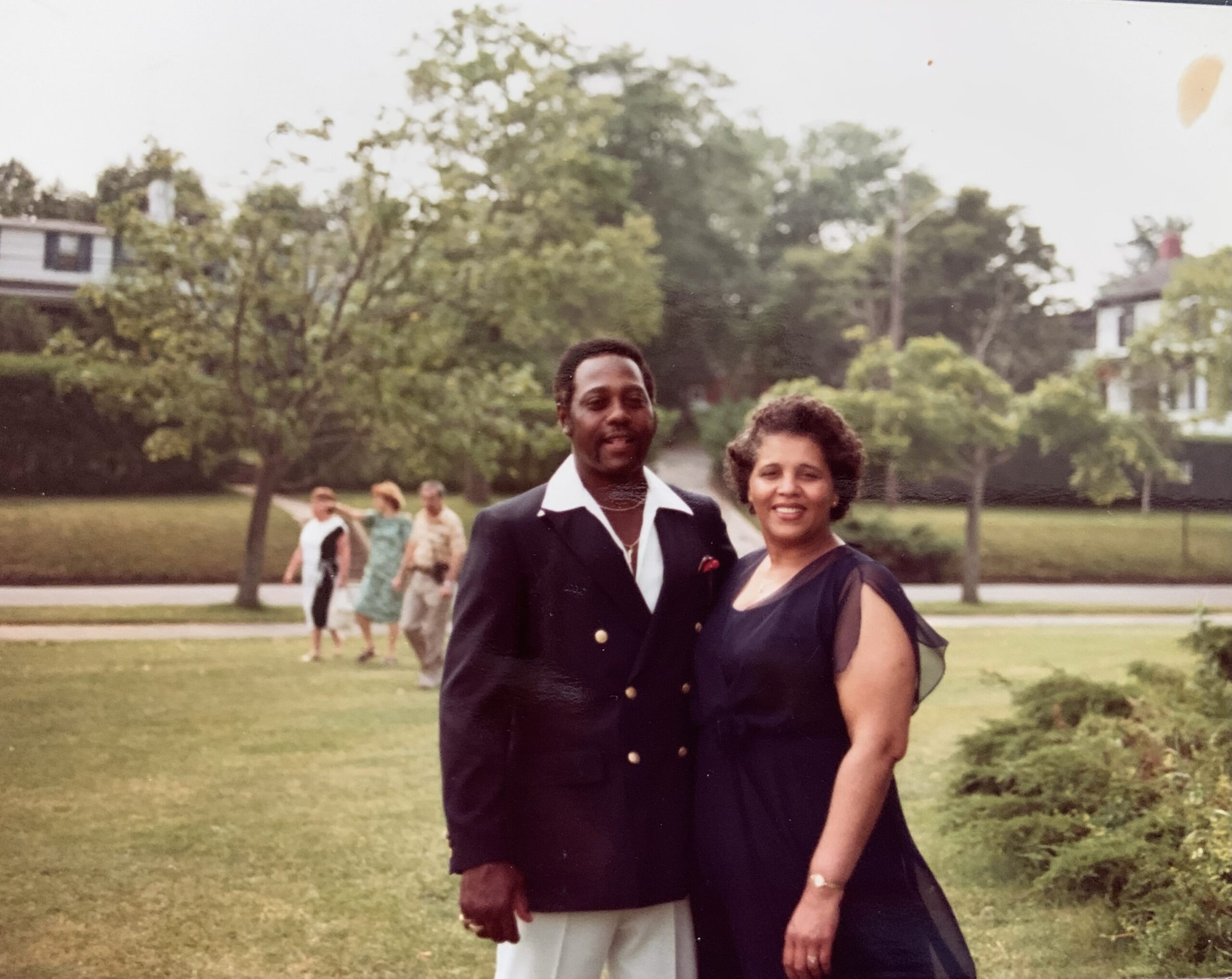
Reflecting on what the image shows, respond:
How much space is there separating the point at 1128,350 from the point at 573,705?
12.9 feet

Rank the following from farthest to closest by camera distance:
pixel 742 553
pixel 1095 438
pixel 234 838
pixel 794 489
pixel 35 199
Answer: pixel 1095 438, pixel 234 838, pixel 35 199, pixel 742 553, pixel 794 489

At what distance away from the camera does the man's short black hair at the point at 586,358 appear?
8.43 feet

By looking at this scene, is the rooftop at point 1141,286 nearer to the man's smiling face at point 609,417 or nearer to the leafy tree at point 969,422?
the leafy tree at point 969,422

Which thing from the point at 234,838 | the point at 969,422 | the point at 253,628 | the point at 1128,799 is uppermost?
the point at 969,422

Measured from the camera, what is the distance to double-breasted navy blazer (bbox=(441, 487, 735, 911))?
7.97ft

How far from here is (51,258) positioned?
4.45m

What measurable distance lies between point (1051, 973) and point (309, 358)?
363 centimetres

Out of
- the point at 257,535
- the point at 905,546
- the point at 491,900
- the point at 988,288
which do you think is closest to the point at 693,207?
the point at 988,288

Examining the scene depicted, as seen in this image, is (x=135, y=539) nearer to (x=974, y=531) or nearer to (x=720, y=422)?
(x=720, y=422)

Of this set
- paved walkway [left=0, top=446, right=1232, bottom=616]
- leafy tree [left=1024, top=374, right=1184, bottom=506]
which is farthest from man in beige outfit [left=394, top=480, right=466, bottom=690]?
leafy tree [left=1024, top=374, right=1184, bottom=506]

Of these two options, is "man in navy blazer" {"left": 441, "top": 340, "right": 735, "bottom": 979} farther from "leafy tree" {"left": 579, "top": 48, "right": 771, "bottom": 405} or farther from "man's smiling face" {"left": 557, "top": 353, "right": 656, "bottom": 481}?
"leafy tree" {"left": 579, "top": 48, "right": 771, "bottom": 405}

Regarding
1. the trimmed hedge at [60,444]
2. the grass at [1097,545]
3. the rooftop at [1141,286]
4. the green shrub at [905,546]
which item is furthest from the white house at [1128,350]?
the trimmed hedge at [60,444]

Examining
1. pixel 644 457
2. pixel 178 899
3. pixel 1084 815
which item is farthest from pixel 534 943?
pixel 1084 815

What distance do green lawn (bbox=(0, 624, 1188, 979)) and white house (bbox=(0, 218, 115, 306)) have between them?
1276mm
